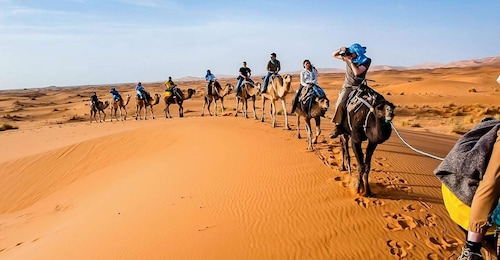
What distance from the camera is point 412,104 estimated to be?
103 ft

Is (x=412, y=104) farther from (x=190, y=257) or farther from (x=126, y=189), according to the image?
(x=190, y=257)

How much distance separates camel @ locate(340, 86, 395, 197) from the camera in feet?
20.4

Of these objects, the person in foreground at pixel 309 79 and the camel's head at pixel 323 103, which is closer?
the camel's head at pixel 323 103

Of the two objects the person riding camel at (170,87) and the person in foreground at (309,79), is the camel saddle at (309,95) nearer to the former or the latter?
the person in foreground at (309,79)

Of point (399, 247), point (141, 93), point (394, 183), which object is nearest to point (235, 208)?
point (399, 247)

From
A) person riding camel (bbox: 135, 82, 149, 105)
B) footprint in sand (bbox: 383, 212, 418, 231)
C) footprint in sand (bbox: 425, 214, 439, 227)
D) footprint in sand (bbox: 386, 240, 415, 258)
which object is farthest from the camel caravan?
person riding camel (bbox: 135, 82, 149, 105)

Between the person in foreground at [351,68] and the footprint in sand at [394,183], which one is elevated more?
the person in foreground at [351,68]

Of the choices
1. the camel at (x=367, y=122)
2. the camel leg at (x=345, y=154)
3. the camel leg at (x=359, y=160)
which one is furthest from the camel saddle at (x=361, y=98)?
the camel leg at (x=345, y=154)

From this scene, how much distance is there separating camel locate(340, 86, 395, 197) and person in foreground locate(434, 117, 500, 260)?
2400mm

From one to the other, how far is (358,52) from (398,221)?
123 inches

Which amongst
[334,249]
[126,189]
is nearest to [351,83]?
[334,249]

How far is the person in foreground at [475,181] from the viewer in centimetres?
316

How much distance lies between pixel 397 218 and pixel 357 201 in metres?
0.84

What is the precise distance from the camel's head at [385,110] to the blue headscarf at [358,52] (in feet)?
3.48
